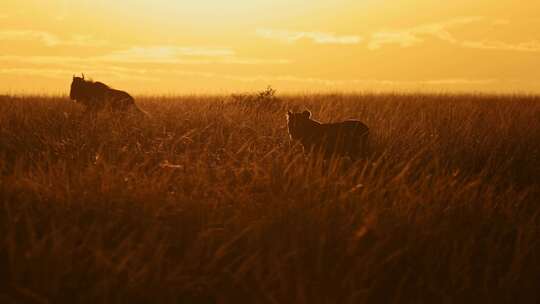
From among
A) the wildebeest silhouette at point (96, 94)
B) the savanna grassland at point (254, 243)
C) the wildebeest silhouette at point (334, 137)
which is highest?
the wildebeest silhouette at point (96, 94)

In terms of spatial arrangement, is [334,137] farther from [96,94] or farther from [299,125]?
[96,94]

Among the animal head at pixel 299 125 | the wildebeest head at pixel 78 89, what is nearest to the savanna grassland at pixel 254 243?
the animal head at pixel 299 125

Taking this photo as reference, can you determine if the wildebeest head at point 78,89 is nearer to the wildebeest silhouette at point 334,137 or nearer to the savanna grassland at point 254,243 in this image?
the wildebeest silhouette at point 334,137

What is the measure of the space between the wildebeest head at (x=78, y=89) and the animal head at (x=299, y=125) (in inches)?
210

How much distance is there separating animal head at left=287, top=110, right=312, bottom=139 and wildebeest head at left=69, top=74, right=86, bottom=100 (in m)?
5.32

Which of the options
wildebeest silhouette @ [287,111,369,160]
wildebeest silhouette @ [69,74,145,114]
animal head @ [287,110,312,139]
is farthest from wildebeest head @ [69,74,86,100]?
wildebeest silhouette @ [287,111,369,160]

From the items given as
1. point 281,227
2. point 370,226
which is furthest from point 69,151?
point 370,226

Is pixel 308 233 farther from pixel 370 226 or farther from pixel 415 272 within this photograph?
pixel 415 272

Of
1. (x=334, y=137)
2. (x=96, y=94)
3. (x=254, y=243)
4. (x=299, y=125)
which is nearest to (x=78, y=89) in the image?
(x=96, y=94)

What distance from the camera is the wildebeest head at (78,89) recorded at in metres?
11.1

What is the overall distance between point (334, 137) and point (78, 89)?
611 centimetres

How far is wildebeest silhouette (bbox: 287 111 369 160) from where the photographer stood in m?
7.00

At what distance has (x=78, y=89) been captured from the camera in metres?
11.1

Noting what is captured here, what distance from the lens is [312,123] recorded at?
7.27 metres
